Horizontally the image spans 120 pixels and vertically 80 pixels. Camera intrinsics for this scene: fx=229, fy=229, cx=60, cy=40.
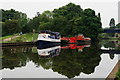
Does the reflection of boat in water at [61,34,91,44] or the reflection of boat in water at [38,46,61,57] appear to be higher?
the reflection of boat in water at [61,34,91,44]

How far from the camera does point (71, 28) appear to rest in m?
96.6

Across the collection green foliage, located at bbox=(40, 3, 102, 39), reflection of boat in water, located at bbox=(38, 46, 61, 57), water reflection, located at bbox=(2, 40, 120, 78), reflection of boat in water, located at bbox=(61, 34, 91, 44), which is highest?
green foliage, located at bbox=(40, 3, 102, 39)

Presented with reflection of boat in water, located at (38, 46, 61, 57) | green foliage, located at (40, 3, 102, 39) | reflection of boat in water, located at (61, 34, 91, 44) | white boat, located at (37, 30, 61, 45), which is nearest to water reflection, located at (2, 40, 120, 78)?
reflection of boat in water, located at (38, 46, 61, 57)

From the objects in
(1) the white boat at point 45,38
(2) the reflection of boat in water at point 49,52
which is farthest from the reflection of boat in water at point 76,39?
(2) the reflection of boat in water at point 49,52

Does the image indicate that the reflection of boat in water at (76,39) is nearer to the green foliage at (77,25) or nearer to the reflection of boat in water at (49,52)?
the green foliage at (77,25)

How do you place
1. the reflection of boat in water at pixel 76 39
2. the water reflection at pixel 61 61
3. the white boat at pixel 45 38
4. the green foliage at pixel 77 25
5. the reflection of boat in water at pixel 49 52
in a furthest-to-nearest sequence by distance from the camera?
the green foliage at pixel 77 25, the reflection of boat in water at pixel 76 39, the white boat at pixel 45 38, the reflection of boat in water at pixel 49 52, the water reflection at pixel 61 61

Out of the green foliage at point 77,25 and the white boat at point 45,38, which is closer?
the white boat at point 45,38

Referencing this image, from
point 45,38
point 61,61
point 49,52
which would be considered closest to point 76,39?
point 45,38

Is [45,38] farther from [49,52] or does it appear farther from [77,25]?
[49,52]

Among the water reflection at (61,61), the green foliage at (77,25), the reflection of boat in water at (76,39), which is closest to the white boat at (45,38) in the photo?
the reflection of boat in water at (76,39)

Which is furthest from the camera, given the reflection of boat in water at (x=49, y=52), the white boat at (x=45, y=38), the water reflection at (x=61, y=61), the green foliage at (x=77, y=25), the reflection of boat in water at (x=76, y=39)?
the green foliage at (x=77, y=25)

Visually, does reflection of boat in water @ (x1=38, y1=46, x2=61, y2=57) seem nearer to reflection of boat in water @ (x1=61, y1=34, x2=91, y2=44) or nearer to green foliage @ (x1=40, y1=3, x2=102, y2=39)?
reflection of boat in water @ (x1=61, y1=34, x2=91, y2=44)

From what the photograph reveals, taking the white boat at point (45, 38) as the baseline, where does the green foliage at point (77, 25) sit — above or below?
above

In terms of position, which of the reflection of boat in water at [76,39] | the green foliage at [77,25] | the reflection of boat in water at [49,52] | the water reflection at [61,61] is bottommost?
the water reflection at [61,61]
